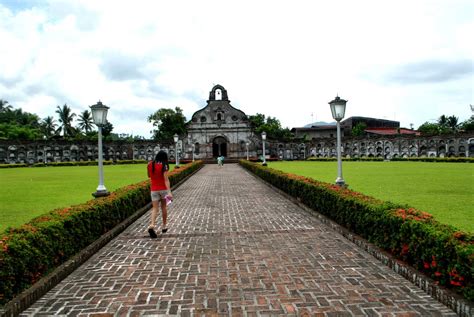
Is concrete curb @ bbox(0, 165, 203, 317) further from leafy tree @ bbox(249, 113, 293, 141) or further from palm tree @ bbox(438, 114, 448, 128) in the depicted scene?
palm tree @ bbox(438, 114, 448, 128)

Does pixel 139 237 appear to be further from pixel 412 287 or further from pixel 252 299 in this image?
pixel 412 287

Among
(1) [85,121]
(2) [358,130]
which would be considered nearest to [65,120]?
(1) [85,121]

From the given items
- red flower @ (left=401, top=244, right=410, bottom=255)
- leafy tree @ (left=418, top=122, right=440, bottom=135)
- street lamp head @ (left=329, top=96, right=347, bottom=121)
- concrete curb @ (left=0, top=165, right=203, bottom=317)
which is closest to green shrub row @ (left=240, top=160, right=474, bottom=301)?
red flower @ (left=401, top=244, right=410, bottom=255)

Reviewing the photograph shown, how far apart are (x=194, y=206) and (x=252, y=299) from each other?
7.42 meters

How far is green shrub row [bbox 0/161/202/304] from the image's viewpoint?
407 cm

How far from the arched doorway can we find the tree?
1311cm

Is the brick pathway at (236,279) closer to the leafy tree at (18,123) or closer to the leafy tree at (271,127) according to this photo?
the leafy tree at (271,127)

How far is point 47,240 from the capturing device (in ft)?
16.4

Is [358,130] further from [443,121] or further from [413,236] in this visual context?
[413,236]

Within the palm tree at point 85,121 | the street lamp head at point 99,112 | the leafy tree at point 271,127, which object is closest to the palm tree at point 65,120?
the palm tree at point 85,121

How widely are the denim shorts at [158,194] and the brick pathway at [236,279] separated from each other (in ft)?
2.72

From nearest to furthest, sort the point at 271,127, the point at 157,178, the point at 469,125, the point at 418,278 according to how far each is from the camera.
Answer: the point at 418,278 → the point at 157,178 → the point at 469,125 → the point at 271,127

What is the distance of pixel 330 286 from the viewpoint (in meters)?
4.64

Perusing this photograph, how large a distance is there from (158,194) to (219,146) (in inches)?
1874
